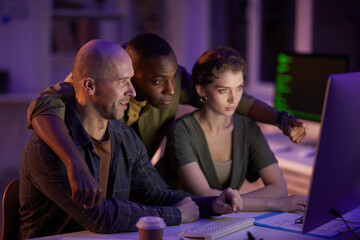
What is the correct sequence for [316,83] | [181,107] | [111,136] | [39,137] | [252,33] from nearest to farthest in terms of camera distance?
[39,137] < [111,136] < [181,107] < [316,83] < [252,33]

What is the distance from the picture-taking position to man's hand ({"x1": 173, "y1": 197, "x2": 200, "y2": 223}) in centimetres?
183

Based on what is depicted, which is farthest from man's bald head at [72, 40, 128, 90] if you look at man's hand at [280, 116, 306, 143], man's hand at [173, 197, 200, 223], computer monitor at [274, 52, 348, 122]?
computer monitor at [274, 52, 348, 122]

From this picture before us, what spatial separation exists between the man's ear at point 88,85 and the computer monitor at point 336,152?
0.75 m

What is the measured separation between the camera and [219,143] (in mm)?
2301

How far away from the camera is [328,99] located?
1337 millimetres

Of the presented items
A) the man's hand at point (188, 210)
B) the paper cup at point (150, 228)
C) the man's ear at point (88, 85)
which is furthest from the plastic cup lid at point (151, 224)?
the man's ear at point (88, 85)

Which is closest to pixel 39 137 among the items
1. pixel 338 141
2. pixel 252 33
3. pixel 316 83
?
pixel 338 141

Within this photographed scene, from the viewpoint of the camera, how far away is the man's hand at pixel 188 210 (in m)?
1.83

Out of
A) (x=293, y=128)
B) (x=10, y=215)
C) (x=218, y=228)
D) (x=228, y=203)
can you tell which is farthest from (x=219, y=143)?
(x=10, y=215)

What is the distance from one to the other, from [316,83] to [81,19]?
8.42 ft

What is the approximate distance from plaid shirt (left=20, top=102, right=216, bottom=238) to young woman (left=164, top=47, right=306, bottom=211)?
0.22 meters

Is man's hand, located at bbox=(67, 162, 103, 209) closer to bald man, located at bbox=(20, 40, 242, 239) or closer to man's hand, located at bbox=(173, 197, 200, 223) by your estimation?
bald man, located at bbox=(20, 40, 242, 239)

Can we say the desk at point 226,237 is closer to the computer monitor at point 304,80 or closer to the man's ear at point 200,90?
the man's ear at point 200,90

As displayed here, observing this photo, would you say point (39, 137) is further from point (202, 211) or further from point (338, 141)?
point (338, 141)
